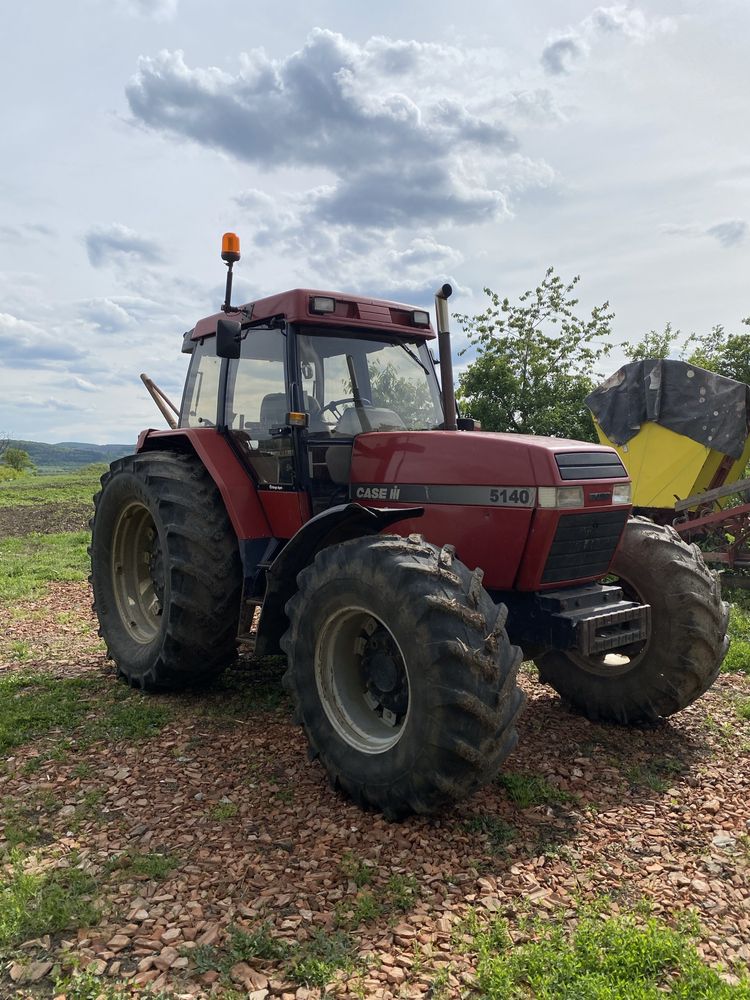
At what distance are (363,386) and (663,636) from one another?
97.1 inches

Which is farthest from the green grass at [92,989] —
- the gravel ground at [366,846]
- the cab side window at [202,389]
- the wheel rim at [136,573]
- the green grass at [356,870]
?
the cab side window at [202,389]

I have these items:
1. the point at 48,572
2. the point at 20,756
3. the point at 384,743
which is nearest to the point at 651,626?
the point at 384,743

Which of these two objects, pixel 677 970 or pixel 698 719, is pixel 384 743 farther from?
pixel 698 719

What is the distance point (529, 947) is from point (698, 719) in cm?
277

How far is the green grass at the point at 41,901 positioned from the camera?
9.18ft

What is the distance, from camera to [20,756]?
169 inches

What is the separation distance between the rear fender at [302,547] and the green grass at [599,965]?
6.76 ft

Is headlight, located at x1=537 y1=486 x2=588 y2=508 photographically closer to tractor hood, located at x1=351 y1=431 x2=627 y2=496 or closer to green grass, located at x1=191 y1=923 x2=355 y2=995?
tractor hood, located at x1=351 y1=431 x2=627 y2=496

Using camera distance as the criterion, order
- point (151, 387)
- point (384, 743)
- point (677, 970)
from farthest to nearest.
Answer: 1. point (151, 387)
2. point (384, 743)
3. point (677, 970)

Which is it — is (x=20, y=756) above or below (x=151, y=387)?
below

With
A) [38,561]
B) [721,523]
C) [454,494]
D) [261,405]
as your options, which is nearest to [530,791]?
[454,494]

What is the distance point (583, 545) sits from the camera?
4137 millimetres

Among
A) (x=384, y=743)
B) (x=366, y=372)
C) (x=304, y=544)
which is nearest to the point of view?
(x=384, y=743)

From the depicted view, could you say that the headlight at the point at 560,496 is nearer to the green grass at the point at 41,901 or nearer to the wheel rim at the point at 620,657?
the wheel rim at the point at 620,657
